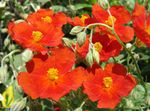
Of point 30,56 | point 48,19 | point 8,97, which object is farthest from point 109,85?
point 8,97

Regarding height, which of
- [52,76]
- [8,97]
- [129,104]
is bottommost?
[8,97]

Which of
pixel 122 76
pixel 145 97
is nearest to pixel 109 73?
pixel 122 76

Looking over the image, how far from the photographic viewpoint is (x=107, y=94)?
7.04 feet

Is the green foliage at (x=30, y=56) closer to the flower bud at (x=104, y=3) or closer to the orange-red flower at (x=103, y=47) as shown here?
the orange-red flower at (x=103, y=47)

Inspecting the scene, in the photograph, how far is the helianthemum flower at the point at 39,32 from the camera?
216 cm

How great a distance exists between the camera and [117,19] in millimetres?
2418

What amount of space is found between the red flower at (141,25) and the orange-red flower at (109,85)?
0.16 metres

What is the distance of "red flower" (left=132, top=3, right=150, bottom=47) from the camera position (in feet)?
7.22

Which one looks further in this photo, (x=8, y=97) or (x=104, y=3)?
(x=8, y=97)

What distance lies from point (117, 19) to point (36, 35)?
0.42m

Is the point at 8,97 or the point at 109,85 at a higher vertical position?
the point at 109,85

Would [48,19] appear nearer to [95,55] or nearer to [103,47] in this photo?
[103,47]

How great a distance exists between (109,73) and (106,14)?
1.08 ft

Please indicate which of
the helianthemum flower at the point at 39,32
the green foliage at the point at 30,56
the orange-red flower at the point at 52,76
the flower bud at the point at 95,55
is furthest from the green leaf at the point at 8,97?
A: the flower bud at the point at 95,55
